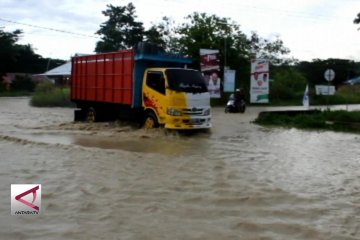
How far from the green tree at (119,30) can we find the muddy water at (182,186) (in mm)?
39332

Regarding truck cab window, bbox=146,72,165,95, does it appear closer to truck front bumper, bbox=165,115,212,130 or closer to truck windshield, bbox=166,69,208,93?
truck windshield, bbox=166,69,208,93

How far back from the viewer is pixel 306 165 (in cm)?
979

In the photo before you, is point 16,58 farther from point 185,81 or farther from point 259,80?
point 185,81

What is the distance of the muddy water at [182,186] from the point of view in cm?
526

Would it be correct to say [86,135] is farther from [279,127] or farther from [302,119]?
[302,119]

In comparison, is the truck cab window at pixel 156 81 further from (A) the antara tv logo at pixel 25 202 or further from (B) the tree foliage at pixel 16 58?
(B) the tree foliage at pixel 16 58

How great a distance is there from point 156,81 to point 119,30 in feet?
130

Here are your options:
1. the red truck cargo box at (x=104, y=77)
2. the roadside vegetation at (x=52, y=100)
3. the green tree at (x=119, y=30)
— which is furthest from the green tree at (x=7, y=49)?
the red truck cargo box at (x=104, y=77)

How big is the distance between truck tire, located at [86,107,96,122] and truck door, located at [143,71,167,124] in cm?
403

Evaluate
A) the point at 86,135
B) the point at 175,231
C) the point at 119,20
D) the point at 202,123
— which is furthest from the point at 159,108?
the point at 119,20

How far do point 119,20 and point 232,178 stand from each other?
47864mm

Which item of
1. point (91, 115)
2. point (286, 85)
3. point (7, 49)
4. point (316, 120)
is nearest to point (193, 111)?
point (91, 115)

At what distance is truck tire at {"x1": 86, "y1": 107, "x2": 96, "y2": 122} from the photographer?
18391 millimetres

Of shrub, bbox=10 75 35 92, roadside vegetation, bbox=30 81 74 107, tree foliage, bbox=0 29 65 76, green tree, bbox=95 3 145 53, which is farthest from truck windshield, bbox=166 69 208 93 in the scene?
shrub, bbox=10 75 35 92
